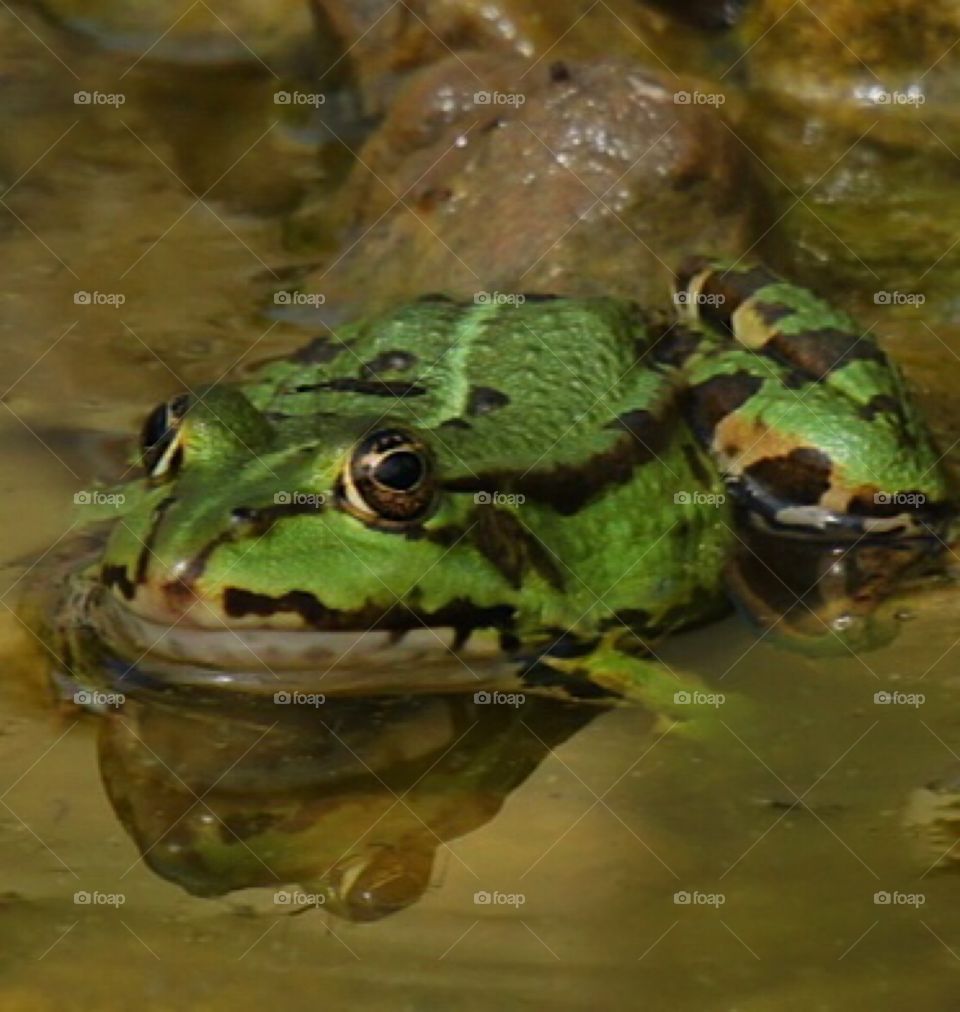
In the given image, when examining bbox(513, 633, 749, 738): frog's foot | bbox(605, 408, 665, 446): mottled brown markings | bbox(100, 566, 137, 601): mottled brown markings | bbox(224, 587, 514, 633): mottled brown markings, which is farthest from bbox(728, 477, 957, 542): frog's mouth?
bbox(100, 566, 137, 601): mottled brown markings

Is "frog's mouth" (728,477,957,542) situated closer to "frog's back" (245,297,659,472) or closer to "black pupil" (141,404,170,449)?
"frog's back" (245,297,659,472)

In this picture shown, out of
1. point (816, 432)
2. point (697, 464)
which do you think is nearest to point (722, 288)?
point (816, 432)

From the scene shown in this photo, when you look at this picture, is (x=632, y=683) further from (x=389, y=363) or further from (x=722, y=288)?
(x=722, y=288)

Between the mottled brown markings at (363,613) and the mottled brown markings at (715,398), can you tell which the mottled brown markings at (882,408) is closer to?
the mottled brown markings at (715,398)

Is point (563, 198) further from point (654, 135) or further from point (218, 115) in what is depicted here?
point (218, 115)

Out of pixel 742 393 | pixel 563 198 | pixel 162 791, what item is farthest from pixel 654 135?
pixel 162 791

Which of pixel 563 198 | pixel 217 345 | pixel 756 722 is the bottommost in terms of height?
pixel 756 722
